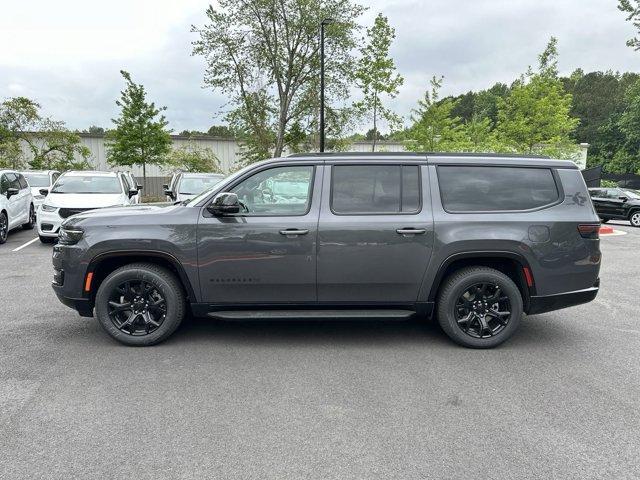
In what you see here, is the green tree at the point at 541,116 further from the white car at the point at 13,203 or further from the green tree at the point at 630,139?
the green tree at the point at 630,139

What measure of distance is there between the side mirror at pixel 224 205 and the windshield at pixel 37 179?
46.1ft

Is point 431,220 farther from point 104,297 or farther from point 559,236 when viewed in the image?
point 104,297

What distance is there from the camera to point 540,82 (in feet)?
70.8

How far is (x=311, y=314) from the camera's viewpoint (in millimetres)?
4445

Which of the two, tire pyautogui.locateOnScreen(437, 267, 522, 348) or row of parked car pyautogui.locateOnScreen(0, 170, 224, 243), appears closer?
tire pyautogui.locateOnScreen(437, 267, 522, 348)

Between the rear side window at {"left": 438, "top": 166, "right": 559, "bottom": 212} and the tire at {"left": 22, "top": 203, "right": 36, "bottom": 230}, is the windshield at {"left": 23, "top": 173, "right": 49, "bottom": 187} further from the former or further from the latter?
the rear side window at {"left": 438, "top": 166, "right": 559, "bottom": 212}

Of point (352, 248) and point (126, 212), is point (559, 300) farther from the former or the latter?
point (126, 212)

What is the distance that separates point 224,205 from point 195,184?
362 inches

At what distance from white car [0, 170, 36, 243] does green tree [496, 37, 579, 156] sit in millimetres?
19857

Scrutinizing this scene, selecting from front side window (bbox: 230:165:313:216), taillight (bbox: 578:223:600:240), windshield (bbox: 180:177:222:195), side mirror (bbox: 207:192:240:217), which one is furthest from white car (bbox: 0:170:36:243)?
taillight (bbox: 578:223:600:240)

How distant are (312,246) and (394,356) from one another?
4.25 ft

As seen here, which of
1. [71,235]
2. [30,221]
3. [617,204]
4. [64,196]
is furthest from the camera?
[617,204]

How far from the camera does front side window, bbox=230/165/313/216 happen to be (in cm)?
448


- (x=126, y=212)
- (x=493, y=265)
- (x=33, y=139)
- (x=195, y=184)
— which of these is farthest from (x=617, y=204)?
(x=33, y=139)
